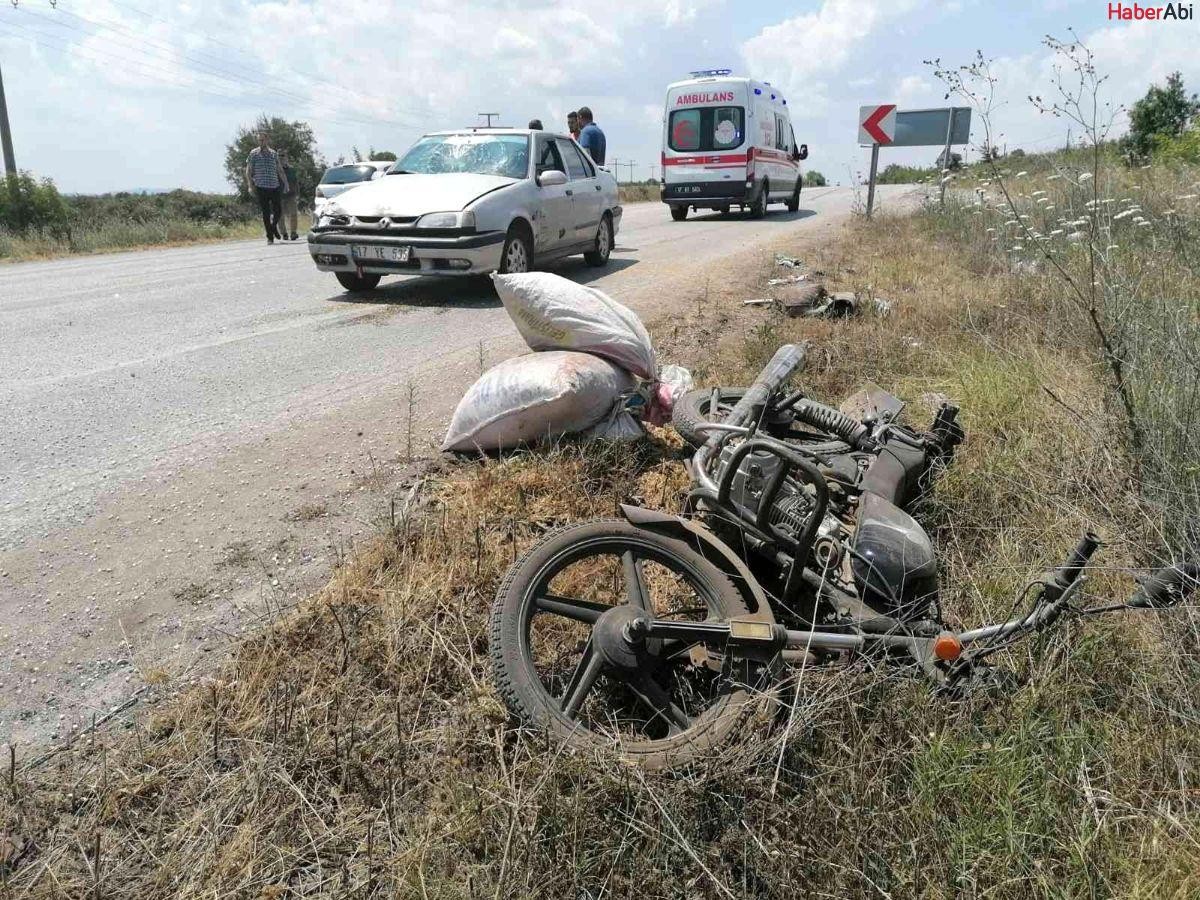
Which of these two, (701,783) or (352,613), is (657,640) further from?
(352,613)

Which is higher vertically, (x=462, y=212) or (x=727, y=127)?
(x=727, y=127)

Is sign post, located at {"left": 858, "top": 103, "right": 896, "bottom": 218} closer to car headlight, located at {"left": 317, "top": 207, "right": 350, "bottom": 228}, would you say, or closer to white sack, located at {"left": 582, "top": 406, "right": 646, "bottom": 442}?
car headlight, located at {"left": 317, "top": 207, "right": 350, "bottom": 228}

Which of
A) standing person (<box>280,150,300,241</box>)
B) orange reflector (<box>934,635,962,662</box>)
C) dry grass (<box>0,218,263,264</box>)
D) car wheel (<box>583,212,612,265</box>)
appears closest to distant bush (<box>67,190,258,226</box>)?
dry grass (<box>0,218,263,264</box>)

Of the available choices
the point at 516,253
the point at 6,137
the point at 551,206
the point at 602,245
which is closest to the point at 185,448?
the point at 516,253

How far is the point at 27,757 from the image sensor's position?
208 centimetres

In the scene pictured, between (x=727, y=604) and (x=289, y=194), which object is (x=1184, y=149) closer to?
(x=727, y=604)

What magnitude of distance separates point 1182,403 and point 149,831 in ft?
11.7

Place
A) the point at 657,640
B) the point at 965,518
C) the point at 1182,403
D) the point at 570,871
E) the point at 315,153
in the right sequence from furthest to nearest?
1. the point at 315,153
2. the point at 965,518
3. the point at 1182,403
4. the point at 657,640
5. the point at 570,871

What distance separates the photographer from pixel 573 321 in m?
4.22

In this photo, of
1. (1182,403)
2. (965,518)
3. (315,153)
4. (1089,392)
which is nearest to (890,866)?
(965,518)

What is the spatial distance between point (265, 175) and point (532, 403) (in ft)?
45.9

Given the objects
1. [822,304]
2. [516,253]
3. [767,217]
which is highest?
[516,253]

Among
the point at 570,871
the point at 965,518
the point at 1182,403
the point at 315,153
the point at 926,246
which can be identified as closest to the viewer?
the point at 570,871

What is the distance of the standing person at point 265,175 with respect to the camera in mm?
15430
